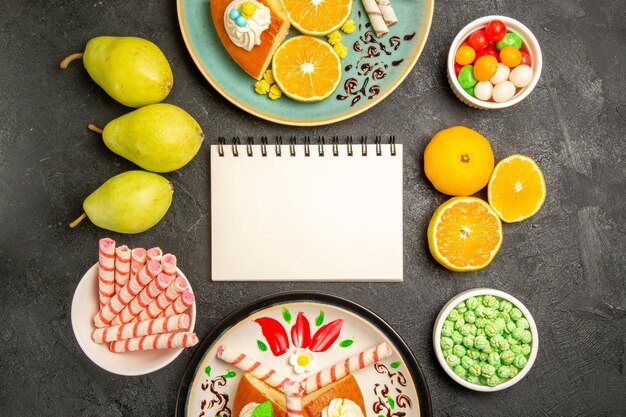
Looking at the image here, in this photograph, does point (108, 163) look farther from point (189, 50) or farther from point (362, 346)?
point (362, 346)

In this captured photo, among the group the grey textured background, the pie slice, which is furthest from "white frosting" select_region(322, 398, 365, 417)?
the grey textured background

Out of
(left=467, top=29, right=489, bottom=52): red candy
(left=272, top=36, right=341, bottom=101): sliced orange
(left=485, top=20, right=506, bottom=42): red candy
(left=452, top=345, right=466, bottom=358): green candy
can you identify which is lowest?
(left=452, top=345, right=466, bottom=358): green candy

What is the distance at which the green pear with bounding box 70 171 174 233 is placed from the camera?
4.74 feet

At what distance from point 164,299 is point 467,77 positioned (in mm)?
947

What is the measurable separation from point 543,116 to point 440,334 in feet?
2.18

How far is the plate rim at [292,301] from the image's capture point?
1501mm

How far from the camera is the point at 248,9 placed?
4.71ft

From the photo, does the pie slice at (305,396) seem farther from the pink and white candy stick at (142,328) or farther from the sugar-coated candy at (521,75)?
the sugar-coated candy at (521,75)

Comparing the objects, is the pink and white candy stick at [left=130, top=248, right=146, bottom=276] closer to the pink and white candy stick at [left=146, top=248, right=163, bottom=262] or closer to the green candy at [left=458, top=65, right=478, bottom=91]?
the pink and white candy stick at [left=146, top=248, right=163, bottom=262]

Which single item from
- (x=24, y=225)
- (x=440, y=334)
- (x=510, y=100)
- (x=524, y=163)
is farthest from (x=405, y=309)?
(x=24, y=225)

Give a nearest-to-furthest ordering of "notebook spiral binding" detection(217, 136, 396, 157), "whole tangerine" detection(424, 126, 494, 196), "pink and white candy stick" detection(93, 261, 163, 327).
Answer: "pink and white candy stick" detection(93, 261, 163, 327)
"whole tangerine" detection(424, 126, 494, 196)
"notebook spiral binding" detection(217, 136, 396, 157)

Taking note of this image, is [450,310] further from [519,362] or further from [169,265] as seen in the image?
[169,265]

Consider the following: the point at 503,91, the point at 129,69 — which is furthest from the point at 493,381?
the point at 129,69

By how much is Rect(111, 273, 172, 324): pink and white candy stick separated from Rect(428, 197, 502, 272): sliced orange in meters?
0.69
